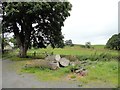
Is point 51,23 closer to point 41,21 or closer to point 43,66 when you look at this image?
point 41,21

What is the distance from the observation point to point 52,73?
22.5 meters

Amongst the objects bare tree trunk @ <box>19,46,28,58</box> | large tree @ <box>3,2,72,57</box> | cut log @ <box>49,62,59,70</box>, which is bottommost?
cut log @ <box>49,62,59,70</box>

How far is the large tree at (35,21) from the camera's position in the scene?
29.8 metres

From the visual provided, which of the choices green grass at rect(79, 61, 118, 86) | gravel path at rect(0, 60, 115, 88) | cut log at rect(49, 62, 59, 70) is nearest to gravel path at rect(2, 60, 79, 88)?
gravel path at rect(0, 60, 115, 88)

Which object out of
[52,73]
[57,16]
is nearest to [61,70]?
[52,73]

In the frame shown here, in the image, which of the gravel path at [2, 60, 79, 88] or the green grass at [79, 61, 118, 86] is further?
the green grass at [79, 61, 118, 86]

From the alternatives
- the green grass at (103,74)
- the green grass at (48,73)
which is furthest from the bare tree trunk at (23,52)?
the green grass at (103,74)

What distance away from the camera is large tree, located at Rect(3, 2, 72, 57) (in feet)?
97.9

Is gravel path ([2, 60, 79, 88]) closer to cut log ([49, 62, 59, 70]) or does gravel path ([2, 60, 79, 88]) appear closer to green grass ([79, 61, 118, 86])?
green grass ([79, 61, 118, 86])

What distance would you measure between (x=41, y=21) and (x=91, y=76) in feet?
47.6

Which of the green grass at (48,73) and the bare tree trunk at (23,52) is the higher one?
the bare tree trunk at (23,52)

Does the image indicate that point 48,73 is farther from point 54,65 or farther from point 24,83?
point 24,83

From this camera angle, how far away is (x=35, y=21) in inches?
1310

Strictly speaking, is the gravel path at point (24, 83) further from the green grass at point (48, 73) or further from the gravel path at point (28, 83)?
the green grass at point (48, 73)
